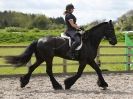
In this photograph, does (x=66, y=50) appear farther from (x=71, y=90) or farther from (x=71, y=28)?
(x=71, y=90)

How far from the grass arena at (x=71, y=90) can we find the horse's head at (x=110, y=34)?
127 centimetres

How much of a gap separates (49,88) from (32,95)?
5.12ft

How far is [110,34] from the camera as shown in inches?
452

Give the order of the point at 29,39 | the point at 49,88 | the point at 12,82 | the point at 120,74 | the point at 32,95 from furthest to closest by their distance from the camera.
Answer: the point at 29,39 < the point at 120,74 < the point at 12,82 < the point at 49,88 < the point at 32,95

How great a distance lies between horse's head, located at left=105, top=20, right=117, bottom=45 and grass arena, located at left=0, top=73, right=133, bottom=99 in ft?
4.17

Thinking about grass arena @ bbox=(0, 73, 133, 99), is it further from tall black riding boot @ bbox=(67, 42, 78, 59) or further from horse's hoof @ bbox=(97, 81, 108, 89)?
tall black riding boot @ bbox=(67, 42, 78, 59)

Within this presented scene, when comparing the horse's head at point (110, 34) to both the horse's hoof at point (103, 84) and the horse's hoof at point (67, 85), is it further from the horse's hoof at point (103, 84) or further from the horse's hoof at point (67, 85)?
the horse's hoof at point (67, 85)

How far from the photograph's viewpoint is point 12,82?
1302cm

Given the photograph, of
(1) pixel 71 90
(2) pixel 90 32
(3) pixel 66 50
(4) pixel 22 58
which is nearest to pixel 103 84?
(1) pixel 71 90

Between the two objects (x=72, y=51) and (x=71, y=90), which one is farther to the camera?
(x=72, y=51)

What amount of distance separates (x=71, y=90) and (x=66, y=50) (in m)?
1.08

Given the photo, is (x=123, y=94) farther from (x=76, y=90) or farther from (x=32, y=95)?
(x=32, y=95)

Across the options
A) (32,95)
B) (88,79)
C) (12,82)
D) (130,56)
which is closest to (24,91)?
(32,95)

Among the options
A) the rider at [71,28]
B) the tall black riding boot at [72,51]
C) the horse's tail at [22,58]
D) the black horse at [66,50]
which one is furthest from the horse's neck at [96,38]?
the horse's tail at [22,58]
